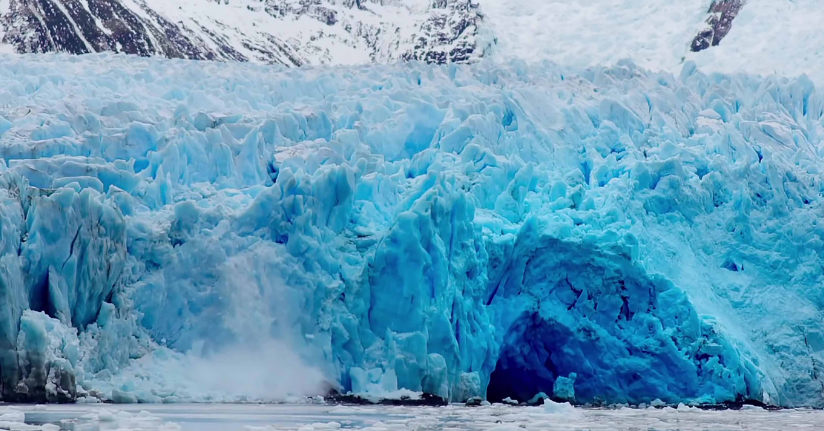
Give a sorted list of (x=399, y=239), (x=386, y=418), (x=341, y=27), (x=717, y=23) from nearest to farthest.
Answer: (x=386, y=418) < (x=399, y=239) < (x=717, y=23) < (x=341, y=27)

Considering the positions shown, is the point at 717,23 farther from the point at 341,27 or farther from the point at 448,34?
the point at 341,27

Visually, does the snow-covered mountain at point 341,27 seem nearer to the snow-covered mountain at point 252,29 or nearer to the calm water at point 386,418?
the snow-covered mountain at point 252,29

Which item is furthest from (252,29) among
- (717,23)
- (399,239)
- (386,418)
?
(386,418)

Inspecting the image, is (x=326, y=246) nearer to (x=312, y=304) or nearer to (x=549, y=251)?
(x=312, y=304)

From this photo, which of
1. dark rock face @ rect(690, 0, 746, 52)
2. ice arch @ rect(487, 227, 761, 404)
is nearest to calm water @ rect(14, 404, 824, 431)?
ice arch @ rect(487, 227, 761, 404)

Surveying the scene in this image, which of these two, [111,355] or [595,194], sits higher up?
[595,194]

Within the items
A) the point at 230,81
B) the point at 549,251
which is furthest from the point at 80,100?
the point at 549,251

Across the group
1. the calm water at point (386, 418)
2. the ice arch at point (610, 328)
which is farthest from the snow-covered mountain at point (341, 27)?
the calm water at point (386, 418)
